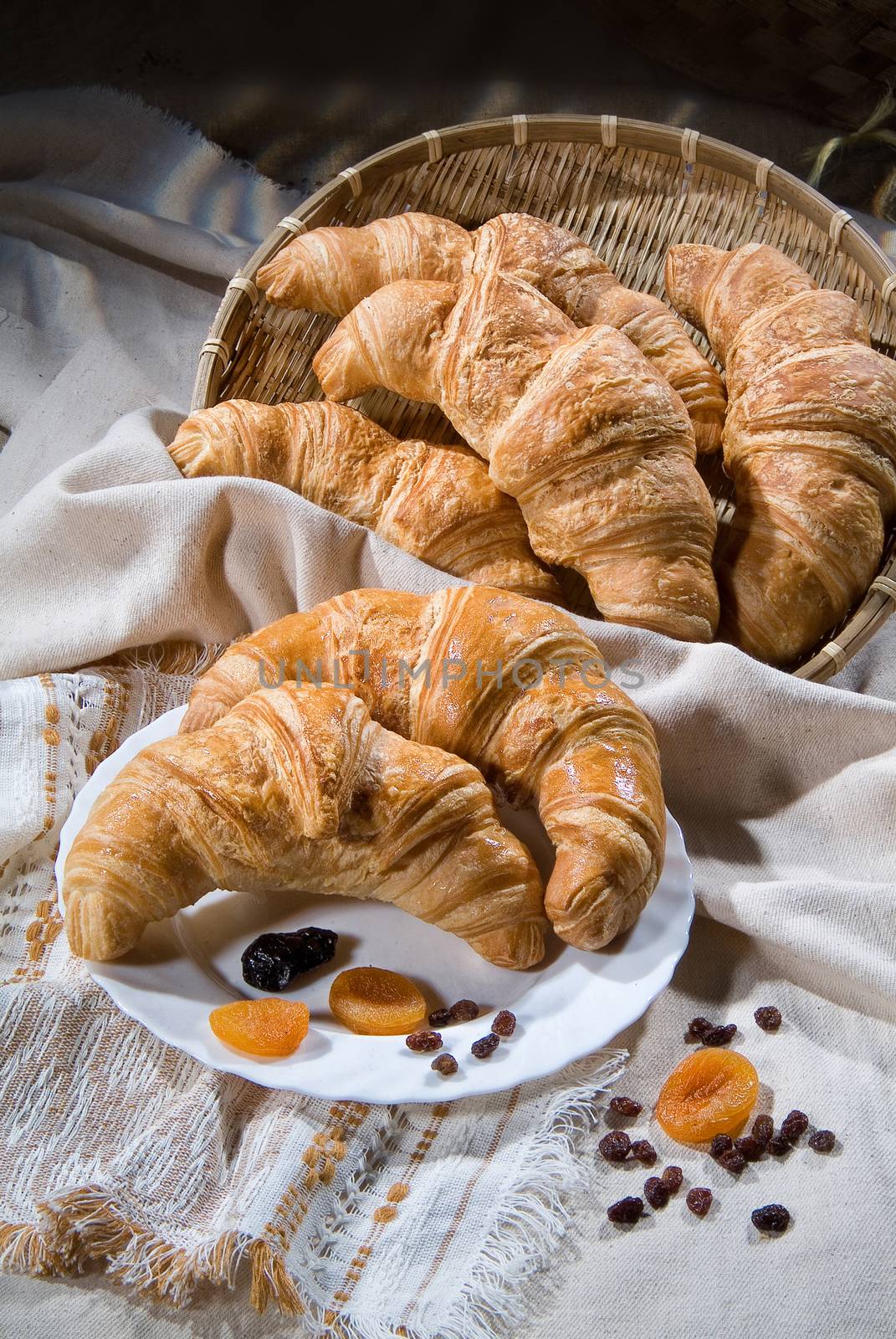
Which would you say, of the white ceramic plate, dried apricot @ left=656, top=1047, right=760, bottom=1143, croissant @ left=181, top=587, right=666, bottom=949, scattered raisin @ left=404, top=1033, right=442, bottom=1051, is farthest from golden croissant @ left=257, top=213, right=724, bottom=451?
scattered raisin @ left=404, top=1033, right=442, bottom=1051

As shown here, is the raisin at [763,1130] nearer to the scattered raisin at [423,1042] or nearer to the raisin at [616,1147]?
the raisin at [616,1147]

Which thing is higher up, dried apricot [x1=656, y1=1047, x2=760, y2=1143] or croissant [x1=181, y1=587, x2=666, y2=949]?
croissant [x1=181, y1=587, x2=666, y2=949]

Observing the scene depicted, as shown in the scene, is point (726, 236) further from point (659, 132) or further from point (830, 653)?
point (830, 653)

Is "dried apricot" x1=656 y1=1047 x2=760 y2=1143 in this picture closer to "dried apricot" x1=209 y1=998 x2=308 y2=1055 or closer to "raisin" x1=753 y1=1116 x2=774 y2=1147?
"raisin" x1=753 y1=1116 x2=774 y2=1147

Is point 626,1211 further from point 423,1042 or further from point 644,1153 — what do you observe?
point 423,1042

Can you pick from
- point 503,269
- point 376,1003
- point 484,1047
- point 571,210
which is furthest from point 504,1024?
point 571,210

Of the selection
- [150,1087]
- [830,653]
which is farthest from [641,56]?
[150,1087]
